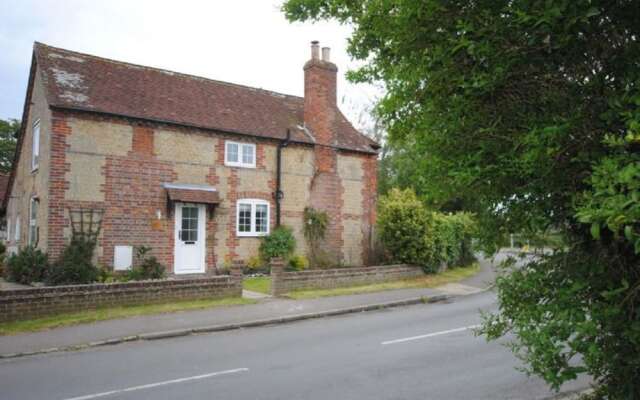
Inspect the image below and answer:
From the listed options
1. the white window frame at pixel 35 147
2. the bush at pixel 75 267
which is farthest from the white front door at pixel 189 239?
the white window frame at pixel 35 147

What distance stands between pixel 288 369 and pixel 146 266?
10516 millimetres

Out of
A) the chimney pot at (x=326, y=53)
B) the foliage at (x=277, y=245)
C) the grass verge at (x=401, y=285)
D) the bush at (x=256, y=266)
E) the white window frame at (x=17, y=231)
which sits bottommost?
the grass verge at (x=401, y=285)

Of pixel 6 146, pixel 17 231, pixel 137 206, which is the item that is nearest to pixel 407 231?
pixel 137 206

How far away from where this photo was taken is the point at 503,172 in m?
3.36

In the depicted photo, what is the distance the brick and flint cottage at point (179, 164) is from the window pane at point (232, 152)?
40mm

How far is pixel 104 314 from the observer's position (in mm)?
11164

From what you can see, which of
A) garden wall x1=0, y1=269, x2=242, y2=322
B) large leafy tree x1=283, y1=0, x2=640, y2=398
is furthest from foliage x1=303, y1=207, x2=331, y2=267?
large leafy tree x1=283, y1=0, x2=640, y2=398

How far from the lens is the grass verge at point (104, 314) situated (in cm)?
1008

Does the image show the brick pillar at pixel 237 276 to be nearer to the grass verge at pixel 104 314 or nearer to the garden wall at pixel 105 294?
the garden wall at pixel 105 294

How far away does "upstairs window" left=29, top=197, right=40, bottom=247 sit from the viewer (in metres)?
17.1

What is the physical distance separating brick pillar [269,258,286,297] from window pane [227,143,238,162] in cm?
601

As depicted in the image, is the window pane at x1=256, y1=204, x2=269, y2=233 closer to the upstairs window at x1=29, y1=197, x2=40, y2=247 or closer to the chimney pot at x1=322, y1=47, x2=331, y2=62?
the chimney pot at x1=322, y1=47, x2=331, y2=62

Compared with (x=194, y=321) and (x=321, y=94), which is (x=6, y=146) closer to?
(x=321, y=94)

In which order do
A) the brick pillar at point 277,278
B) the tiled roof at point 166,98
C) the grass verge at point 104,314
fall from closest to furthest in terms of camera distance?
the grass verge at point 104,314
the brick pillar at point 277,278
the tiled roof at point 166,98
